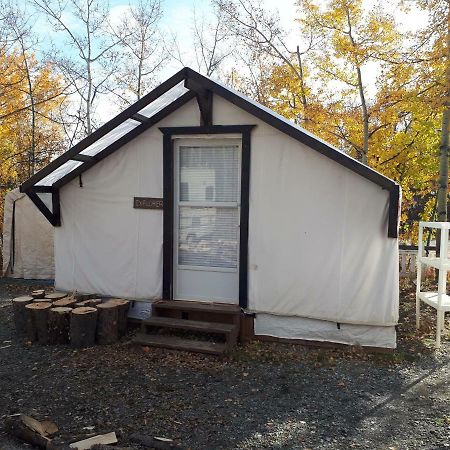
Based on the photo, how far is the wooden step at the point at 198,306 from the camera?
550cm

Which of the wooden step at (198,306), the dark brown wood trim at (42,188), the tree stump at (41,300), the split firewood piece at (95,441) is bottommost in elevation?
the split firewood piece at (95,441)

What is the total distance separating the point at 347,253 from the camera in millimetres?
5238

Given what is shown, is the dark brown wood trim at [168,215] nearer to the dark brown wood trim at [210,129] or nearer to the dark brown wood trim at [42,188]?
the dark brown wood trim at [210,129]

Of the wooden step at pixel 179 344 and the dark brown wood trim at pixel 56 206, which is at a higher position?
the dark brown wood trim at pixel 56 206

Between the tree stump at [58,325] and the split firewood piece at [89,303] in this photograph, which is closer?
the tree stump at [58,325]

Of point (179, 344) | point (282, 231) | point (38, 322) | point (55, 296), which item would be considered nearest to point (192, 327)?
point (179, 344)

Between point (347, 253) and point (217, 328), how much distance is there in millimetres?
1851

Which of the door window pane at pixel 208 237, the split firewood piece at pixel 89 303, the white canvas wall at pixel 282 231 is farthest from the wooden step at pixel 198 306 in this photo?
the split firewood piece at pixel 89 303

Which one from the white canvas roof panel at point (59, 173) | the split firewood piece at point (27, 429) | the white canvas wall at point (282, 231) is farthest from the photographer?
the white canvas roof panel at point (59, 173)

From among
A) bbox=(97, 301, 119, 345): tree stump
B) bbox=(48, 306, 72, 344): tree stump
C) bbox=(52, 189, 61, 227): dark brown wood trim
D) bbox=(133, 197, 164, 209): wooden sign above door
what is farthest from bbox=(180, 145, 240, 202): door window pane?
bbox=(48, 306, 72, 344): tree stump

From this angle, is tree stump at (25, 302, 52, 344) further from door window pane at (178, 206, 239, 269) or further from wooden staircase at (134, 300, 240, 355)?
door window pane at (178, 206, 239, 269)

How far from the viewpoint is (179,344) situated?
17.1 ft

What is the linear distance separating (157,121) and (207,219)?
59.7 inches

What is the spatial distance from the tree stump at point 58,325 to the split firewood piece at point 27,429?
84.8 inches
